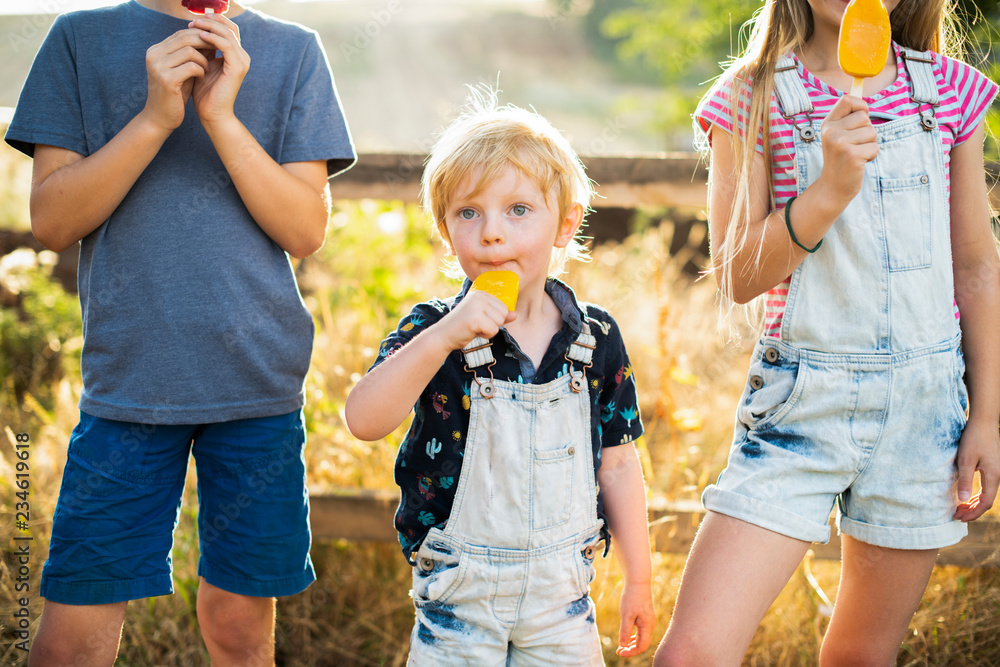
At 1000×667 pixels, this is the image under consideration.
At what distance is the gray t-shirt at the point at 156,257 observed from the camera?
156 centimetres

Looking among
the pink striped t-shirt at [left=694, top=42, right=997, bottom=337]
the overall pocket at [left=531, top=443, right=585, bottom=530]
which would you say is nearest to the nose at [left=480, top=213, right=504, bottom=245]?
the overall pocket at [left=531, top=443, right=585, bottom=530]

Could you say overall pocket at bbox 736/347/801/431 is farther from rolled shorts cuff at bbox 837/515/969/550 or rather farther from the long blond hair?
rolled shorts cuff at bbox 837/515/969/550

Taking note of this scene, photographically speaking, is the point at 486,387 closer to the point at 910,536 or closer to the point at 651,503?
the point at 910,536

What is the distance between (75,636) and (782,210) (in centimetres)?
162

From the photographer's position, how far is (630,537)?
1.57 metres

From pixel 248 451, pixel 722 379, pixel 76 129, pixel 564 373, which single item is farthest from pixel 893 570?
pixel 722 379

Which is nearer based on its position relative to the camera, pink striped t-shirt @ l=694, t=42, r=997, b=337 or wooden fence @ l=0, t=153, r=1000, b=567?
pink striped t-shirt @ l=694, t=42, r=997, b=337

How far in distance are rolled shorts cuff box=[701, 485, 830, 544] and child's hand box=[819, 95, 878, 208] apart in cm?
59

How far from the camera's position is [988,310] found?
1.62 meters

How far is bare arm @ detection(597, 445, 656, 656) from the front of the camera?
5.09 ft

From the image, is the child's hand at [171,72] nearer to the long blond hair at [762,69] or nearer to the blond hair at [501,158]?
the blond hair at [501,158]

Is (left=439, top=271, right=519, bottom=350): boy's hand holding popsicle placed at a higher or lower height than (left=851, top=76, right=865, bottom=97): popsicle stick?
lower

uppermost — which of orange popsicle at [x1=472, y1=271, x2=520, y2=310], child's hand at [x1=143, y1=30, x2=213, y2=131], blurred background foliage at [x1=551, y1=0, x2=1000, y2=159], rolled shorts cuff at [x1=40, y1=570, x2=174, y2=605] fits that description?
blurred background foliage at [x1=551, y1=0, x2=1000, y2=159]

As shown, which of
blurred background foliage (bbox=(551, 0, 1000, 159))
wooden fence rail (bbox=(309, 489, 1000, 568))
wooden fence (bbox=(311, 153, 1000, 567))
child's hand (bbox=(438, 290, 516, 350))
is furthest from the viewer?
blurred background foliage (bbox=(551, 0, 1000, 159))
